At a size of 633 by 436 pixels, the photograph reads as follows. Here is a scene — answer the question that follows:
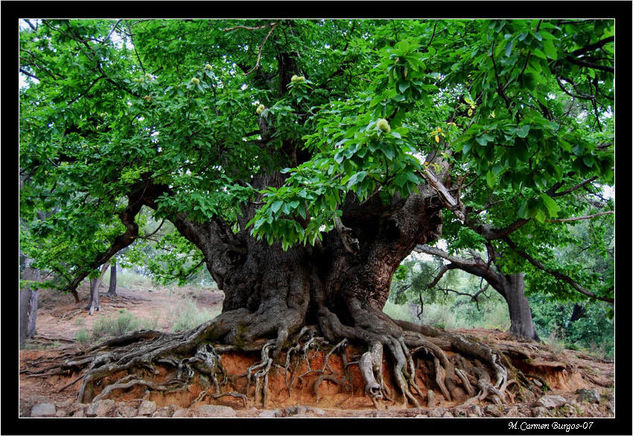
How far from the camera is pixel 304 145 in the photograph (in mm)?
3910

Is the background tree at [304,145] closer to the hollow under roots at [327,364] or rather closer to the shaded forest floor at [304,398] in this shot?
the hollow under roots at [327,364]

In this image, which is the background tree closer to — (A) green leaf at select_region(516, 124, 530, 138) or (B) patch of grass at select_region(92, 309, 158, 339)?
(A) green leaf at select_region(516, 124, 530, 138)

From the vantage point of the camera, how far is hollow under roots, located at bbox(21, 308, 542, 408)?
346 centimetres

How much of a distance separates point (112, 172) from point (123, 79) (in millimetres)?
974

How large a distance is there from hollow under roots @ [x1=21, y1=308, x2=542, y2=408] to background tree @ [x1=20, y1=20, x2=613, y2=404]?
0.03 m

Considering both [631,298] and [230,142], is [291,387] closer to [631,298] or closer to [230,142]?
[230,142]

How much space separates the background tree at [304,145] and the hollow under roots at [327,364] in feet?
0.10

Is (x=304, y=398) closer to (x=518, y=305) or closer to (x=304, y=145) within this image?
(x=304, y=145)

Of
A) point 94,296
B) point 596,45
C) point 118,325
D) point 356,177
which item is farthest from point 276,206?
point 94,296

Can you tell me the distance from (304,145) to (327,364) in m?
2.28

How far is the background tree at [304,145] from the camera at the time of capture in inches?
81.7

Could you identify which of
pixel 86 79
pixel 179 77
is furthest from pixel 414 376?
pixel 86 79

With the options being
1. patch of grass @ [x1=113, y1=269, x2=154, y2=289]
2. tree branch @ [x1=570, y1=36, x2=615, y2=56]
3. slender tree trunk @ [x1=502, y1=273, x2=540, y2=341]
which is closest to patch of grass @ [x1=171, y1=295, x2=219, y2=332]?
patch of grass @ [x1=113, y1=269, x2=154, y2=289]

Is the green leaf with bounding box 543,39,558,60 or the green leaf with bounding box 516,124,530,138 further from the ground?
the green leaf with bounding box 543,39,558,60
